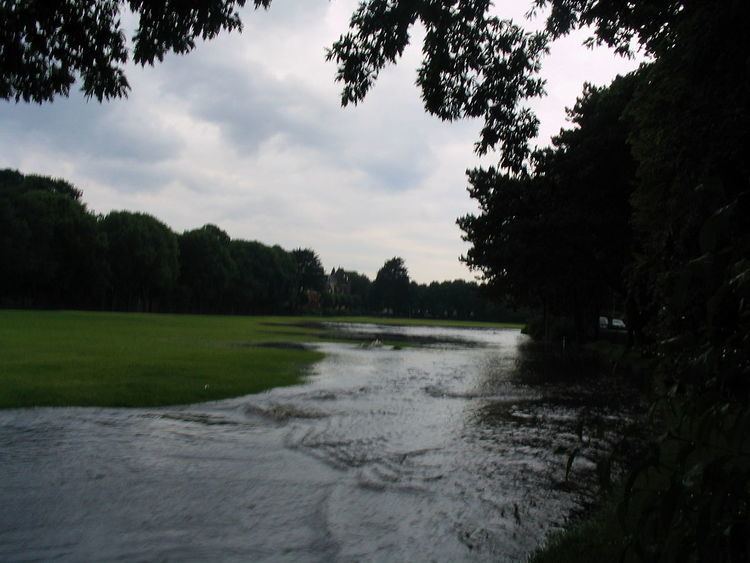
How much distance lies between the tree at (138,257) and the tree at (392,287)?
76484 mm

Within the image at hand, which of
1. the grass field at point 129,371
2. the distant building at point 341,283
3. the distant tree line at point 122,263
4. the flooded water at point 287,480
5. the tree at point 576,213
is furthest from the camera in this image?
the distant building at point 341,283

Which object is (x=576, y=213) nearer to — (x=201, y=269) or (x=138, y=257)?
(x=138, y=257)

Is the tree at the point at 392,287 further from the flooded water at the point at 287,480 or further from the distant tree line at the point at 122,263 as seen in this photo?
the flooded water at the point at 287,480

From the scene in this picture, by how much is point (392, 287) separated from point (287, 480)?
14893 centimetres

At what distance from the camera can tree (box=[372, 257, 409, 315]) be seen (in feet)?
512

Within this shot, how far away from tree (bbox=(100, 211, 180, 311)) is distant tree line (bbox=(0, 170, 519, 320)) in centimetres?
14

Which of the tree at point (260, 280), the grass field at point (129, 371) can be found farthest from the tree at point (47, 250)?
the grass field at point (129, 371)

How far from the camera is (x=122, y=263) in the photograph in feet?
258

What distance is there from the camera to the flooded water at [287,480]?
17.9ft

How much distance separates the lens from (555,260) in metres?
28.1

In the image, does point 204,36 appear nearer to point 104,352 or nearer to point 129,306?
point 104,352

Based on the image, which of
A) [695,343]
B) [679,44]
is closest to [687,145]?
[679,44]

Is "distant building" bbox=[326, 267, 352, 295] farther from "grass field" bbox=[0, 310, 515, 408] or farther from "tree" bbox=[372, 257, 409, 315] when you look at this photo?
"grass field" bbox=[0, 310, 515, 408]

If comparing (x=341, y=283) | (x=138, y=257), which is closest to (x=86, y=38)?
(x=138, y=257)
